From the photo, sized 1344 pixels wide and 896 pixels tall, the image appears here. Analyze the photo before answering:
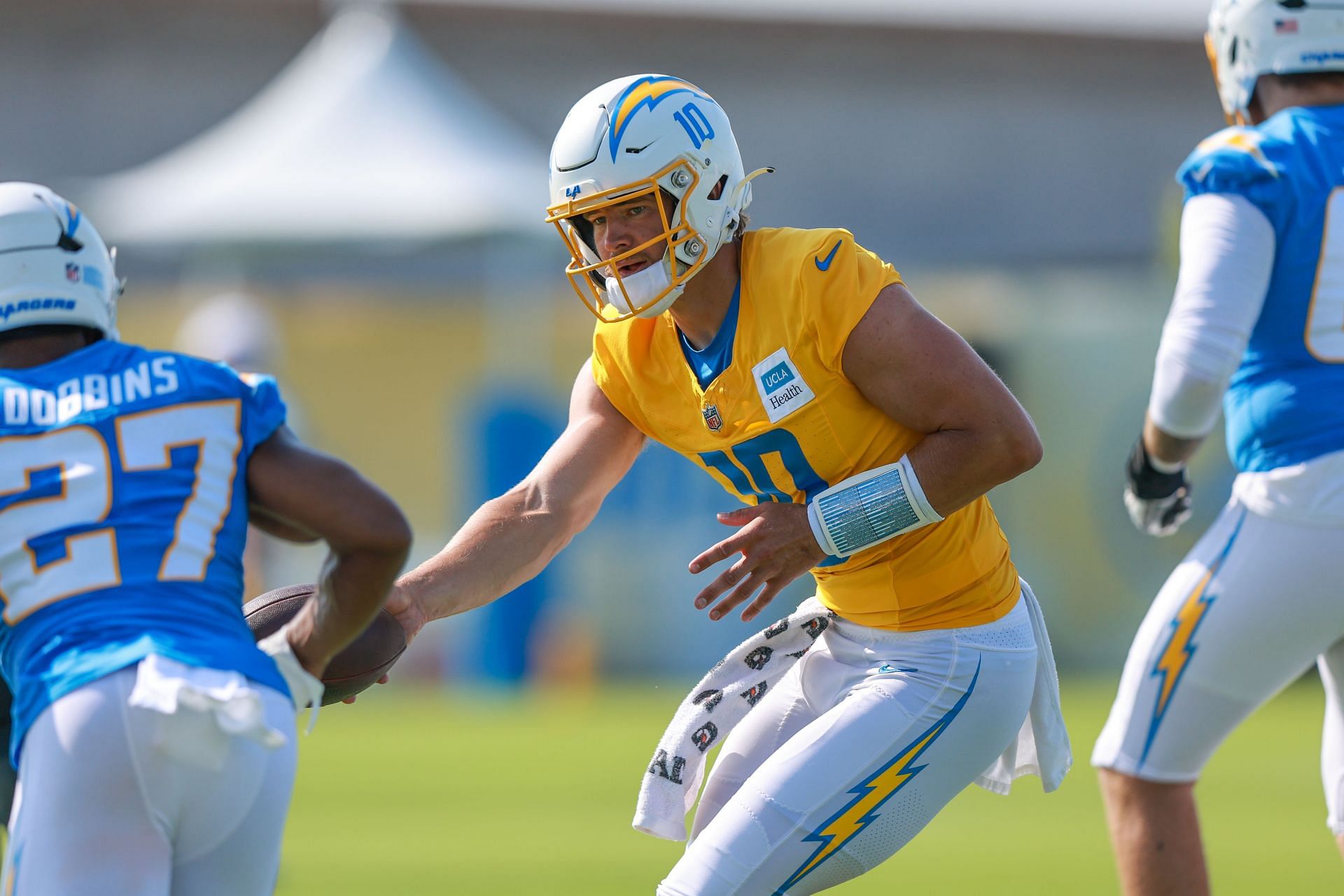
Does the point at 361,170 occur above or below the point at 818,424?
below

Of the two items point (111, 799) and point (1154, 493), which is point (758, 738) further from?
point (111, 799)

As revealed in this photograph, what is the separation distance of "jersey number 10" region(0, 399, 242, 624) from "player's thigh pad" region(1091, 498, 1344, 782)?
1.97 m

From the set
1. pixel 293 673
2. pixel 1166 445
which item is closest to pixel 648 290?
pixel 293 673

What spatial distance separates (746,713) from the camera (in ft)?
14.0

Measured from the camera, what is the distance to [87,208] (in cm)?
1664

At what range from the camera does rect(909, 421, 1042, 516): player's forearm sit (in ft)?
12.6

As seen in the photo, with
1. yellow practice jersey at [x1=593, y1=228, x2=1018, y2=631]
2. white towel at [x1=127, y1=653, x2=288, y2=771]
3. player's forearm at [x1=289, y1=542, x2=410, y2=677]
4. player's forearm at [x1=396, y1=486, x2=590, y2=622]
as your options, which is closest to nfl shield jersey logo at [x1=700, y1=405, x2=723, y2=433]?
yellow practice jersey at [x1=593, y1=228, x2=1018, y2=631]

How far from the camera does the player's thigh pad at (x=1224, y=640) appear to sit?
4.08m

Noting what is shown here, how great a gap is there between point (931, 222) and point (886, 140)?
102 centimetres

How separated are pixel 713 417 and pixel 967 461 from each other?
534 millimetres

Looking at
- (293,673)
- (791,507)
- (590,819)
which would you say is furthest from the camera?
(590,819)

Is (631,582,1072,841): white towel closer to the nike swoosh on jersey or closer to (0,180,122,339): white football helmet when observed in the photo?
the nike swoosh on jersey

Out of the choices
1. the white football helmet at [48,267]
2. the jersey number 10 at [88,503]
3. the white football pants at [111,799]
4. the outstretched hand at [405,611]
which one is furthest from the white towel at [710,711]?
the white football helmet at [48,267]

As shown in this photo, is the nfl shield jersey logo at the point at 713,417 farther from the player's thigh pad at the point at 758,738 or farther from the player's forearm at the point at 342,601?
the player's forearm at the point at 342,601
